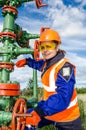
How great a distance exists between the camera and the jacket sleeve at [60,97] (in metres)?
3.37

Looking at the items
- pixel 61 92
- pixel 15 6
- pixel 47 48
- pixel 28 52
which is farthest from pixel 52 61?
pixel 15 6

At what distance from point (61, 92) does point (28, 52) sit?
1712 millimetres

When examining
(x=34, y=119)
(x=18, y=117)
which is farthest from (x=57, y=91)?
(x=18, y=117)

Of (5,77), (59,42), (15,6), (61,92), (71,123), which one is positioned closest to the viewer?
(61,92)

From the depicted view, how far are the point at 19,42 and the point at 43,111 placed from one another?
260cm

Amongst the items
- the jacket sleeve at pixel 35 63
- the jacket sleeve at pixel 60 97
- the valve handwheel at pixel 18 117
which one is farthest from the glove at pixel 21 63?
the jacket sleeve at pixel 60 97

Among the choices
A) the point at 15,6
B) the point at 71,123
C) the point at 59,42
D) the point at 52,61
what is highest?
Result: the point at 15,6

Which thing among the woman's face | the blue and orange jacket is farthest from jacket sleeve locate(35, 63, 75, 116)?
the woman's face

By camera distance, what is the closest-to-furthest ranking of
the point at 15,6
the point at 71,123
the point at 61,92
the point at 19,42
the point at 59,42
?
the point at 61,92 → the point at 71,123 → the point at 59,42 → the point at 15,6 → the point at 19,42

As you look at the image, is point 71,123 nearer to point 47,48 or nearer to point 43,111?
point 43,111

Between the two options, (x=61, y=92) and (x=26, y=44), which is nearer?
(x=61, y=92)

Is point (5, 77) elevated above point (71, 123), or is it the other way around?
point (5, 77)

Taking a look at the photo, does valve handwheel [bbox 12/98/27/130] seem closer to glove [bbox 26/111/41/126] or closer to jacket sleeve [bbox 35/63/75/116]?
glove [bbox 26/111/41/126]

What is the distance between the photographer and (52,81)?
3.69 metres
